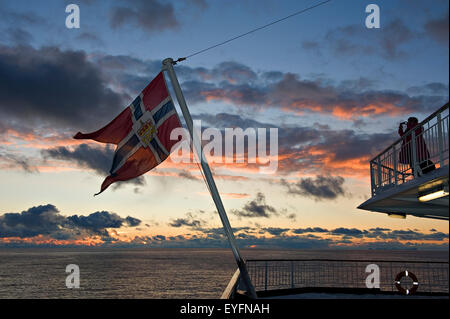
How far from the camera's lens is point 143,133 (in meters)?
9.24

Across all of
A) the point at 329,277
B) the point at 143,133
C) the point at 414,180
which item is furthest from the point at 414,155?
the point at 329,277

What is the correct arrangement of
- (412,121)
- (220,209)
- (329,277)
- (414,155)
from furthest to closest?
(329,277), (412,121), (414,155), (220,209)

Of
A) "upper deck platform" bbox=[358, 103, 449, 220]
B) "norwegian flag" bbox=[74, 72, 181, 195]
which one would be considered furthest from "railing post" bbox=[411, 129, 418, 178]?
"norwegian flag" bbox=[74, 72, 181, 195]

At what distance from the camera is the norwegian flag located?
9000 mm

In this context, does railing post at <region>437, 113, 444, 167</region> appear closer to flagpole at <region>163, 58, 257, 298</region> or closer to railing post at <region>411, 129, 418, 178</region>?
railing post at <region>411, 129, 418, 178</region>

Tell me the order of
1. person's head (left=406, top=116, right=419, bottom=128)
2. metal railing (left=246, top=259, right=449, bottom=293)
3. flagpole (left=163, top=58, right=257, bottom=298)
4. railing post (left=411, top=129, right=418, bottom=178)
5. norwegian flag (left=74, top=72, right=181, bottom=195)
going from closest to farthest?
flagpole (left=163, top=58, right=257, bottom=298) → norwegian flag (left=74, top=72, right=181, bottom=195) → railing post (left=411, top=129, right=418, bottom=178) → person's head (left=406, top=116, right=419, bottom=128) → metal railing (left=246, top=259, right=449, bottom=293)

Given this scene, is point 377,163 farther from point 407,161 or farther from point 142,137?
point 142,137

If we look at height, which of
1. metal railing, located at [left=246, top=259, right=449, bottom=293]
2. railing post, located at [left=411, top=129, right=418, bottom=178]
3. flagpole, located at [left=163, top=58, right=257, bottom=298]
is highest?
railing post, located at [left=411, top=129, right=418, bottom=178]

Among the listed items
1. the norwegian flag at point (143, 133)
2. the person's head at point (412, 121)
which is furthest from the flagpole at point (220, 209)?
the person's head at point (412, 121)

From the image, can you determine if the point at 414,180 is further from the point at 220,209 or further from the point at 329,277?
the point at 329,277

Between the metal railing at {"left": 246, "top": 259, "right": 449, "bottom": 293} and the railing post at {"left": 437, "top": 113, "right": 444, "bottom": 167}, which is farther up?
the railing post at {"left": 437, "top": 113, "right": 444, "bottom": 167}

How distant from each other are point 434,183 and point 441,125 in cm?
137
